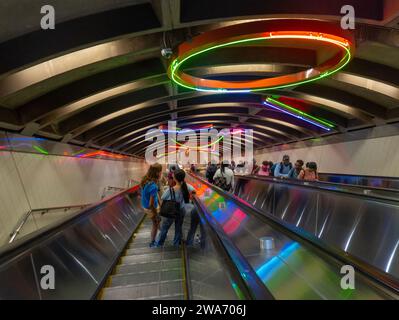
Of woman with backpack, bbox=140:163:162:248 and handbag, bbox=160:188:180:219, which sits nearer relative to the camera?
handbag, bbox=160:188:180:219

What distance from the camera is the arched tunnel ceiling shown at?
6785 millimetres

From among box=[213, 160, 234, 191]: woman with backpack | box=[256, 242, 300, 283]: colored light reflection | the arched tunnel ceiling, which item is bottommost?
box=[256, 242, 300, 283]: colored light reflection

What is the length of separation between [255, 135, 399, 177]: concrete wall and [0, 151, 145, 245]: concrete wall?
1530 centimetres

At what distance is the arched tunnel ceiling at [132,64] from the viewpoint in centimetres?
679

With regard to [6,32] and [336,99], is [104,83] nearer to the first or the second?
[6,32]

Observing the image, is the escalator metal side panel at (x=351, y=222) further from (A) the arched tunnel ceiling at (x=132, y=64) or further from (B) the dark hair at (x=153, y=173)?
(A) the arched tunnel ceiling at (x=132, y=64)

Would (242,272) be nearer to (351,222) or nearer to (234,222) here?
(351,222)

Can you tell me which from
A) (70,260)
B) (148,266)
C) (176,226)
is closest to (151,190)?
(176,226)

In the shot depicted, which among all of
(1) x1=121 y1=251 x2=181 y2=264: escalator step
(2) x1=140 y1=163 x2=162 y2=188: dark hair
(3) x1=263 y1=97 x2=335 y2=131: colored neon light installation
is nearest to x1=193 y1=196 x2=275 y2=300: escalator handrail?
(1) x1=121 y1=251 x2=181 y2=264: escalator step

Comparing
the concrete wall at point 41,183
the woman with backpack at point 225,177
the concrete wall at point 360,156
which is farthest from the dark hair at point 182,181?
the concrete wall at point 360,156

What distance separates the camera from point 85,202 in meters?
16.2

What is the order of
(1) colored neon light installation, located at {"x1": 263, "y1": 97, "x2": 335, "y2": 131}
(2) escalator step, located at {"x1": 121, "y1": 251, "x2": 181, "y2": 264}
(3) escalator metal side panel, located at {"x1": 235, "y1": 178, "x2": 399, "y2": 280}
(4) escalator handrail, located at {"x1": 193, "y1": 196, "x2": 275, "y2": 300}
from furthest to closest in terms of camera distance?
(1) colored neon light installation, located at {"x1": 263, "y1": 97, "x2": 335, "y2": 131}, (2) escalator step, located at {"x1": 121, "y1": 251, "x2": 181, "y2": 264}, (3) escalator metal side panel, located at {"x1": 235, "y1": 178, "x2": 399, "y2": 280}, (4) escalator handrail, located at {"x1": 193, "y1": 196, "x2": 275, "y2": 300}

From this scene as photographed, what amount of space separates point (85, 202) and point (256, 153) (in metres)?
25.2

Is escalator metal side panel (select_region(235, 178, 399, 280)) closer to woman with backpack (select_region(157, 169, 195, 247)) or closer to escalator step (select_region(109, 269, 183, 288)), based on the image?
woman with backpack (select_region(157, 169, 195, 247))
